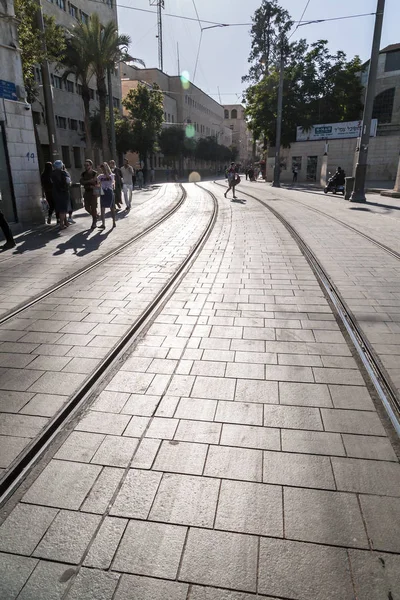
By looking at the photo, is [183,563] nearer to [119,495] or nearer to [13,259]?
[119,495]

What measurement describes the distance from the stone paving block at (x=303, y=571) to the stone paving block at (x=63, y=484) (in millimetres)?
1076

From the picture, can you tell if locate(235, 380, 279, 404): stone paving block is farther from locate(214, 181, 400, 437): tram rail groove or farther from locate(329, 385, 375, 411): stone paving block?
locate(214, 181, 400, 437): tram rail groove

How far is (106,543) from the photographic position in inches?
84.7

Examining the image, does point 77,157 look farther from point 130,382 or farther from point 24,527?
point 24,527

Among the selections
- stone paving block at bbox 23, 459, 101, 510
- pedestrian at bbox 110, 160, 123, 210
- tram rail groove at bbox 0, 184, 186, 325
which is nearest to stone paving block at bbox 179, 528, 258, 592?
stone paving block at bbox 23, 459, 101, 510

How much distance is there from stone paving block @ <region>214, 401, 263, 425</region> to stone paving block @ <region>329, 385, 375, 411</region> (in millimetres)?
631

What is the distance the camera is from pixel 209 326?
4973mm

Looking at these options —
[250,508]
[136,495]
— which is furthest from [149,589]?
[250,508]

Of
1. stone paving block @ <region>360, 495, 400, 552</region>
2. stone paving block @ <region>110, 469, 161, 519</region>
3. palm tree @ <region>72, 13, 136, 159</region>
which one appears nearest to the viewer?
stone paving block @ <region>360, 495, 400, 552</region>

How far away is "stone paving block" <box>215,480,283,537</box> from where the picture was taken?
223 centimetres

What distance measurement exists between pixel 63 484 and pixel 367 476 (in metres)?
1.84

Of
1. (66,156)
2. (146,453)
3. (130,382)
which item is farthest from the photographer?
(66,156)

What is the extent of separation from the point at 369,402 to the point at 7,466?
2.67 metres

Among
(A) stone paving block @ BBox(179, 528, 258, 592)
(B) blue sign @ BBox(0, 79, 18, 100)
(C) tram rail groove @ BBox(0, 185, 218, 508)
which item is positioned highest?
(B) blue sign @ BBox(0, 79, 18, 100)
